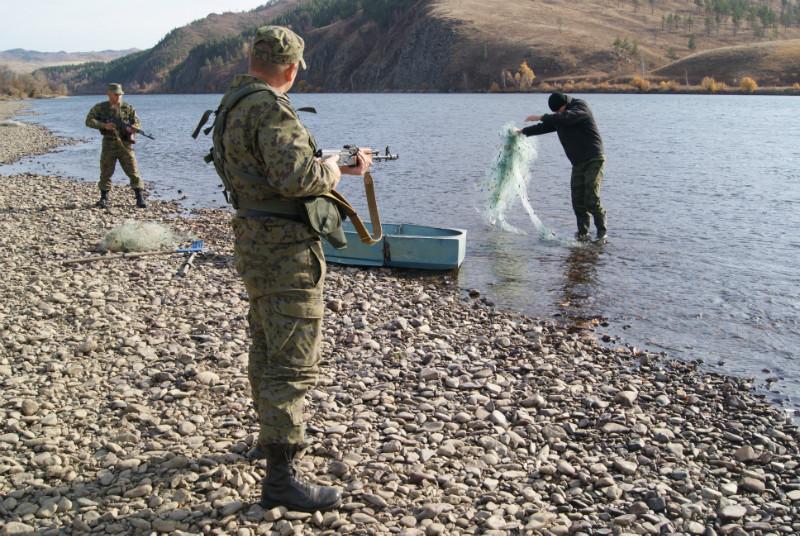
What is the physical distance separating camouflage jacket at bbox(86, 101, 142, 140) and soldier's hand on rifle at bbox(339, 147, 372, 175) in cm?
1158

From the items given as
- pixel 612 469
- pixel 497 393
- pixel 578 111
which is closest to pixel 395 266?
pixel 578 111

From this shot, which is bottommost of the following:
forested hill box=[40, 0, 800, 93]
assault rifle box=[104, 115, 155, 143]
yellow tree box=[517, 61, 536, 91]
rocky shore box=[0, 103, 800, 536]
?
rocky shore box=[0, 103, 800, 536]

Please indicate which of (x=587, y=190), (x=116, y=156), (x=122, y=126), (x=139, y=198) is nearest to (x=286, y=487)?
(x=587, y=190)

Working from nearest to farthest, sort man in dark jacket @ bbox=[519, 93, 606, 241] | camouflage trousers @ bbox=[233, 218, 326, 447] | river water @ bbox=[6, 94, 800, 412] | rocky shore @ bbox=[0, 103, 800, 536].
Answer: camouflage trousers @ bbox=[233, 218, 326, 447], rocky shore @ bbox=[0, 103, 800, 536], river water @ bbox=[6, 94, 800, 412], man in dark jacket @ bbox=[519, 93, 606, 241]

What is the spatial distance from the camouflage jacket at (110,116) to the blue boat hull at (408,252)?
5.89 metres

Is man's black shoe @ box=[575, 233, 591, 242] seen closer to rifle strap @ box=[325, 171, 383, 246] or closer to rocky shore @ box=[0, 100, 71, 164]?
rifle strap @ box=[325, 171, 383, 246]

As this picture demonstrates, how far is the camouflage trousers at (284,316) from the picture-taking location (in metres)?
4.34

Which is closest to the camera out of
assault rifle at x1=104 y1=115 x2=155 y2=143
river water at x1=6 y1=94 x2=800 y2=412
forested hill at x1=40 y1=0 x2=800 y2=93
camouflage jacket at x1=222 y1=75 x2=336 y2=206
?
camouflage jacket at x1=222 y1=75 x2=336 y2=206

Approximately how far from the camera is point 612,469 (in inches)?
221

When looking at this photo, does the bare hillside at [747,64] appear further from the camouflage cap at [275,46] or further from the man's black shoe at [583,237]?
the camouflage cap at [275,46]

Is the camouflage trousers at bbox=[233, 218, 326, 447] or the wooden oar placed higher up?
the camouflage trousers at bbox=[233, 218, 326, 447]

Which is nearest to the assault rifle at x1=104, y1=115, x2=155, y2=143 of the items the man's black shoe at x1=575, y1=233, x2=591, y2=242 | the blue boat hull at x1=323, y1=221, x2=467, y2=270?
the blue boat hull at x1=323, y1=221, x2=467, y2=270

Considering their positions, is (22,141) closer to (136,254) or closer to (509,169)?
(136,254)

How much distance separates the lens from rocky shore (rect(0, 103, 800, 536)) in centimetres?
473
